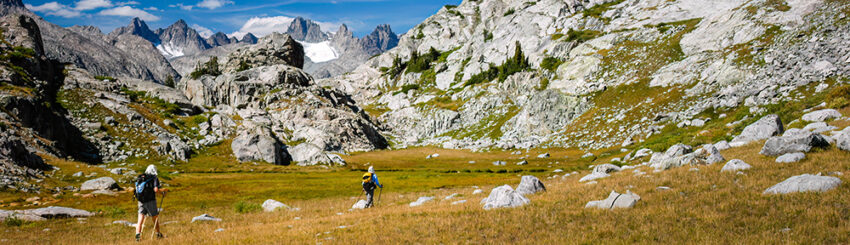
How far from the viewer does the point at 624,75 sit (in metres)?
105

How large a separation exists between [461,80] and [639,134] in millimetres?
119327

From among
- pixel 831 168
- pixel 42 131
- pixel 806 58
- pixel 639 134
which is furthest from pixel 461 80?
pixel 831 168

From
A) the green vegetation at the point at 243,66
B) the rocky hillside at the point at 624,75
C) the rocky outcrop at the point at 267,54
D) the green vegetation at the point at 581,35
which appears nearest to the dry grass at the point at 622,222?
the rocky hillside at the point at 624,75

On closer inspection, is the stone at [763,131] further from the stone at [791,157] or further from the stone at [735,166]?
the stone at [735,166]

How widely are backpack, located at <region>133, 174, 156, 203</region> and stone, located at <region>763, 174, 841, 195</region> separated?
2754 centimetres

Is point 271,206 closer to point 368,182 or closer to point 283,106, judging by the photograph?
point 368,182

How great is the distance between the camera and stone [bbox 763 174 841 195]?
1373 centimetres

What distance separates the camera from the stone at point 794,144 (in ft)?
70.9

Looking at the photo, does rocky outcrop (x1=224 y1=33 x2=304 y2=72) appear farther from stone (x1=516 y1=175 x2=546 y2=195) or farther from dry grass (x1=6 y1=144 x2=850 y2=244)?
stone (x1=516 y1=175 x2=546 y2=195)

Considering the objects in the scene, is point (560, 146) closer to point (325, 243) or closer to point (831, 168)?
point (831, 168)

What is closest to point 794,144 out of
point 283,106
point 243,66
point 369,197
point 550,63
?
point 369,197

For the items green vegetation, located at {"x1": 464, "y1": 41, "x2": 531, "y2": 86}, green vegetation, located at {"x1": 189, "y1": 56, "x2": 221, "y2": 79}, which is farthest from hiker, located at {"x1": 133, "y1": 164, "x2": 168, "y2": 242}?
green vegetation, located at {"x1": 189, "y1": 56, "x2": 221, "y2": 79}

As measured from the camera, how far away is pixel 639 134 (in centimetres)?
7244

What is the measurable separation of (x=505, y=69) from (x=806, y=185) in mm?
150875
